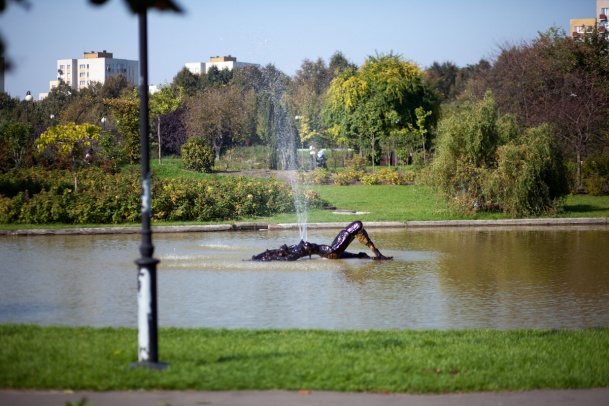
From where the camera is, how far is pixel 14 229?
83.9ft

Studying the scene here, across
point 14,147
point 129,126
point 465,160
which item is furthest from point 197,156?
point 465,160

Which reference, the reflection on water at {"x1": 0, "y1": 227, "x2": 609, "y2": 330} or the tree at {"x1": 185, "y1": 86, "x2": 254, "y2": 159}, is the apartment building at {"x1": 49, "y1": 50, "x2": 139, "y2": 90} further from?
the reflection on water at {"x1": 0, "y1": 227, "x2": 609, "y2": 330}

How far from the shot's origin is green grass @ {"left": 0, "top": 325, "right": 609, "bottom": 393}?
8453 mm

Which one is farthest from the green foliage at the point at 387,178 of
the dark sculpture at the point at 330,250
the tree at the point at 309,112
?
the tree at the point at 309,112

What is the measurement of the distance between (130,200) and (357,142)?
3218 cm

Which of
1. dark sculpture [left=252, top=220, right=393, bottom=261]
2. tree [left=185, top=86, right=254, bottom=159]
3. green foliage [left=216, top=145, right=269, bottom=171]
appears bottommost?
dark sculpture [left=252, top=220, right=393, bottom=261]

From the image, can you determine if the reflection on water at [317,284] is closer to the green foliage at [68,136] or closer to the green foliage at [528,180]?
the green foliage at [528,180]

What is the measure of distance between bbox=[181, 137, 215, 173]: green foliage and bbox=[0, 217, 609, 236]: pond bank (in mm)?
17600

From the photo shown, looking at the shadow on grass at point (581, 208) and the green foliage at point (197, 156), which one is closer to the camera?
the shadow on grass at point (581, 208)

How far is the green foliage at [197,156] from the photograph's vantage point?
1741 inches

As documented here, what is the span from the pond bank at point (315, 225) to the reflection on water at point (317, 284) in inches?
46.0

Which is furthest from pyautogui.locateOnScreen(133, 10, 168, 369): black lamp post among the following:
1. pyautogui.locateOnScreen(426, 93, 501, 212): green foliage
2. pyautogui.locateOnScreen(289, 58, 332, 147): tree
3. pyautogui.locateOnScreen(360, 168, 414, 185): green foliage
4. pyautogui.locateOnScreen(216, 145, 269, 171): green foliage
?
pyautogui.locateOnScreen(289, 58, 332, 147): tree

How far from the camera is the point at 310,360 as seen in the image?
9.34 m

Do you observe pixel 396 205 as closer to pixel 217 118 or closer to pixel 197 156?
pixel 197 156
